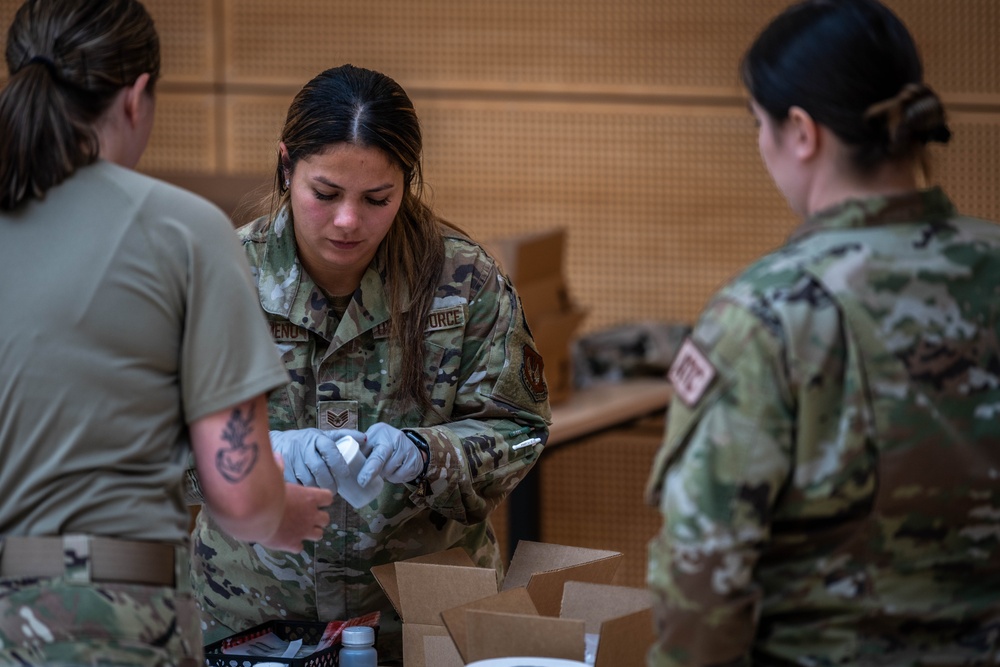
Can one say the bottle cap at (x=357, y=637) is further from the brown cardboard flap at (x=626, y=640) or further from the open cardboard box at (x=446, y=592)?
the brown cardboard flap at (x=626, y=640)

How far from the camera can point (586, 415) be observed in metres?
3.31

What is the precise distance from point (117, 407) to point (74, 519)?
112 mm

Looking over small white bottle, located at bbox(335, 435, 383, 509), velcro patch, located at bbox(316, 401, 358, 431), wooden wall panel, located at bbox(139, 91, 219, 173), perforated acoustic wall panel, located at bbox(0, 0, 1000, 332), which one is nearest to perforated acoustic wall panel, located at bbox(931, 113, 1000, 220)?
perforated acoustic wall panel, located at bbox(0, 0, 1000, 332)

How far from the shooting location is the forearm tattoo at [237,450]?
1.21 metres

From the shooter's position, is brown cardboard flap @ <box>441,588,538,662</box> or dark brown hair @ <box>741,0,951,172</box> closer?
dark brown hair @ <box>741,0,951,172</box>

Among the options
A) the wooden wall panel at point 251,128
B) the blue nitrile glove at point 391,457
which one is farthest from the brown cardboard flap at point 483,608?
the wooden wall panel at point 251,128

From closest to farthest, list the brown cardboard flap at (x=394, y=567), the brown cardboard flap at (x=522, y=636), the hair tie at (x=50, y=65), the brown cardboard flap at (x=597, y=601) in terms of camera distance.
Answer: the hair tie at (x=50, y=65) → the brown cardboard flap at (x=522, y=636) → the brown cardboard flap at (x=597, y=601) → the brown cardboard flap at (x=394, y=567)

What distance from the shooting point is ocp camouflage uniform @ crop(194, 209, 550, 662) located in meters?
1.79

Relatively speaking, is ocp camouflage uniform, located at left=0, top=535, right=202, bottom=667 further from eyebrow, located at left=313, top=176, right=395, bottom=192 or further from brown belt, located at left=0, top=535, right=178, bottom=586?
eyebrow, located at left=313, top=176, right=395, bottom=192

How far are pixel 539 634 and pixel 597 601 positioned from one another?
0.15 m

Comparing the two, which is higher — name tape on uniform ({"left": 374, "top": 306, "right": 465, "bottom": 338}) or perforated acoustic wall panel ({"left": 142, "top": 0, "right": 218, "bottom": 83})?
perforated acoustic wall panel ({"left": 142, "top": 0, "right": 218, "bottom": 83})

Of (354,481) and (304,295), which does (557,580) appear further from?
(304,295)

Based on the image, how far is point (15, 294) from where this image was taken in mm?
1163

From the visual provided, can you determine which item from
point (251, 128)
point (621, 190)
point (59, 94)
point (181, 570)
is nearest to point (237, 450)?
point (181, 570)
